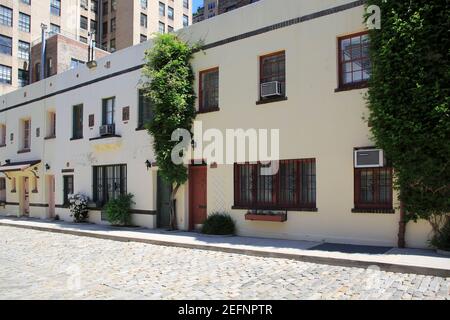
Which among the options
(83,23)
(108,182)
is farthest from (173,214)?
(83,23)

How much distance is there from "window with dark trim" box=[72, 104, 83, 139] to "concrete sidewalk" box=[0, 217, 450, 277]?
625cm

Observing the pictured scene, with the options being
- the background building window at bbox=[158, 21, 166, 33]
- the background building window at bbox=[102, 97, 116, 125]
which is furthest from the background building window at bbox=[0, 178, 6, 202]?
the background building window at bbox=[158, 21, 166, 33]

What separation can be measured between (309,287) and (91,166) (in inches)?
533

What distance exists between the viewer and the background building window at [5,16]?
43094 mm

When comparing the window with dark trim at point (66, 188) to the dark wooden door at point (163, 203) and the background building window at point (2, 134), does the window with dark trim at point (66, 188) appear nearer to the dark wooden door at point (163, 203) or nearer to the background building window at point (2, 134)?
the dark wooden door at point (163, 203)

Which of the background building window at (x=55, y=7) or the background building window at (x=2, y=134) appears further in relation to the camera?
the background building window at (x=55, y=7)

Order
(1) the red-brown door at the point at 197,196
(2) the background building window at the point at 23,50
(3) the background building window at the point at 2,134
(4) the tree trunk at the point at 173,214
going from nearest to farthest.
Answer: (1) the red-brown door at the point at 197,196 → (4) the tree trunk at the point at 173,214 → (3) the background building window at the point at 2,134 → (2) the background building window at the point at 23,50

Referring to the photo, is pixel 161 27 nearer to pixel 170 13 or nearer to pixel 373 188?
pixel 170 13

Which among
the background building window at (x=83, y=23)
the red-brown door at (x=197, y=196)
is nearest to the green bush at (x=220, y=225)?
the red-brown door at (x=197, y=196)

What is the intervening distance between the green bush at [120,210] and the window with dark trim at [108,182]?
22.9 inches

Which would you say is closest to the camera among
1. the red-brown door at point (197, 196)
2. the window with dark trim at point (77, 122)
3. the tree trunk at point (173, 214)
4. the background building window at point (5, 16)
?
the red-brown door at point (197, 196)

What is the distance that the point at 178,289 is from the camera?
734 cm

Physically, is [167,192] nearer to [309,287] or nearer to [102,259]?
[102,259]

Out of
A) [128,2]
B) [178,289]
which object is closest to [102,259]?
[178,289]
